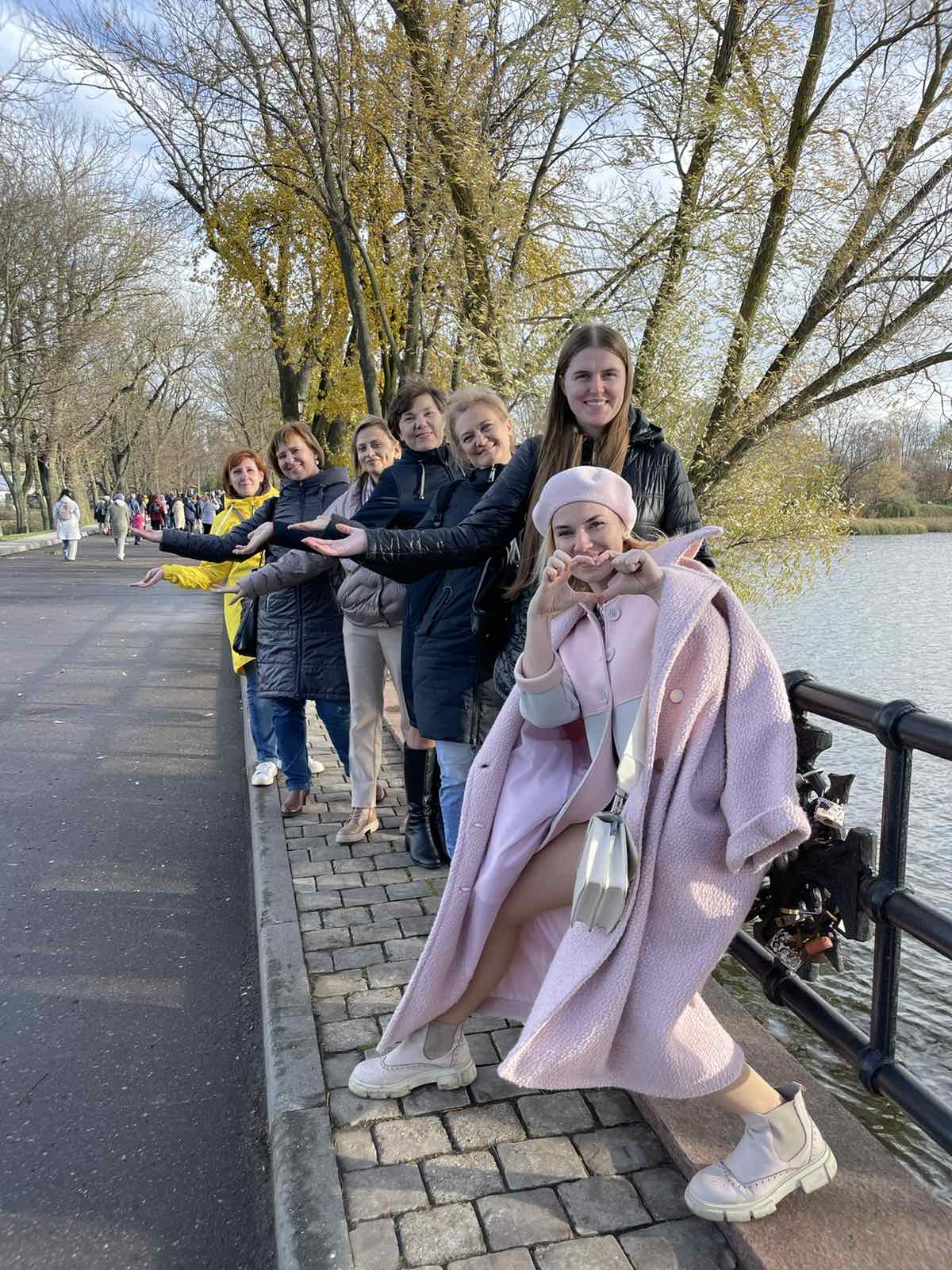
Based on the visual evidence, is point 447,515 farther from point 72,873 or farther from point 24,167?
point 24,167

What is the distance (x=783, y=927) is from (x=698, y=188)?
22.5 feet

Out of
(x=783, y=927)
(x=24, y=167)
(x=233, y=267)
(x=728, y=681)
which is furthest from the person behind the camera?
(x=24, y=167)

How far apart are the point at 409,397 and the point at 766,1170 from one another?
335 centimetres

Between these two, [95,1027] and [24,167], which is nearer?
[95,1027]

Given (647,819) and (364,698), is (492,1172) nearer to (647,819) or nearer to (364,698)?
(647,819)

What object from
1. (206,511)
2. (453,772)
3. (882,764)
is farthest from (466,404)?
(206,511)

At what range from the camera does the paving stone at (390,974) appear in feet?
11.0

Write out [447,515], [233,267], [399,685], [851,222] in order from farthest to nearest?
1. [233,267]
2. [851,222]
3. [399,685]
4. [447,515]

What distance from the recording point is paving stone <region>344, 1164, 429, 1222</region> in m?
2.26

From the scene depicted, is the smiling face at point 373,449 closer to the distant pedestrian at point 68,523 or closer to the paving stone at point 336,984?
the paving stone at point 336,984

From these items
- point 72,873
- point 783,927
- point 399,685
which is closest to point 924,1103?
point 783,927

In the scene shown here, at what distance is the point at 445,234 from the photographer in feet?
29.9

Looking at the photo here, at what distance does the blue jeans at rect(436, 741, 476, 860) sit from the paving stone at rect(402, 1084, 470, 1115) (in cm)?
113

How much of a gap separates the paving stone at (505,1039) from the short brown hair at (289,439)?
129 inches
